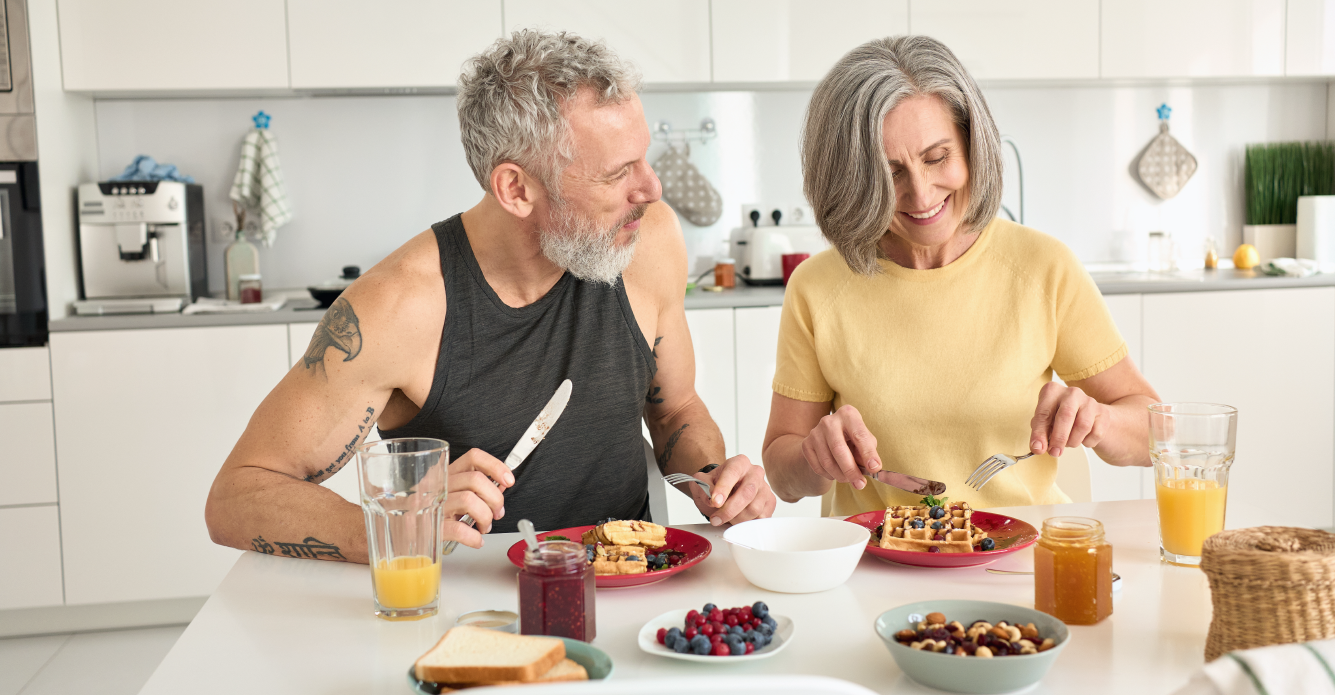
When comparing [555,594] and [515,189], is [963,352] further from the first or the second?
[555,594]

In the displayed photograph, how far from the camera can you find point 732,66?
3406mm

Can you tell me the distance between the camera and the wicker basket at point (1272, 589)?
80 cm

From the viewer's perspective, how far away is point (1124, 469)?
11.2 feet

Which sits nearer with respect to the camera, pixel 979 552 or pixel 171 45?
pixel 979 552

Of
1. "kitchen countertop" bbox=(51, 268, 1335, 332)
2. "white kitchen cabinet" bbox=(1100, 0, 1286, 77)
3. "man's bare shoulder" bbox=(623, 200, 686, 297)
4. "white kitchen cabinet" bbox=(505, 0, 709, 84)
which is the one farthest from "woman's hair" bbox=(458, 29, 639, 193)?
"white kitchen cabinet" bbox=(1100, 0, 1286, 77)

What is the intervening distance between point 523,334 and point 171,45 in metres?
2.29

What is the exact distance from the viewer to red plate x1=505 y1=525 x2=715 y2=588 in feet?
3.62

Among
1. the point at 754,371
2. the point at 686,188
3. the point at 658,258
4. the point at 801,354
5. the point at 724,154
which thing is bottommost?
the point at 754,371

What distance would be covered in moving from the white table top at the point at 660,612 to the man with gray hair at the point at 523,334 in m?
0.18

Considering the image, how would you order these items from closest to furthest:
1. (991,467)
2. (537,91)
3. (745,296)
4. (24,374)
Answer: (991,467), (537,91), (24,374), (745,296)

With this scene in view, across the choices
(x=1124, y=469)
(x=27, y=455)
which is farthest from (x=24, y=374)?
(x=1124, y=469)

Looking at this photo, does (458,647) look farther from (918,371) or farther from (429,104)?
(429,104)

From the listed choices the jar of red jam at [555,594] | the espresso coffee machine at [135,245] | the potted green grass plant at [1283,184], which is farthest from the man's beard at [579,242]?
the potted green grass plant at [1283,184]

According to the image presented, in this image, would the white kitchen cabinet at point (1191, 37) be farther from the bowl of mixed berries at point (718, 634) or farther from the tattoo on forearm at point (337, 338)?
the bowl of mixed berries at point (718, 634)
